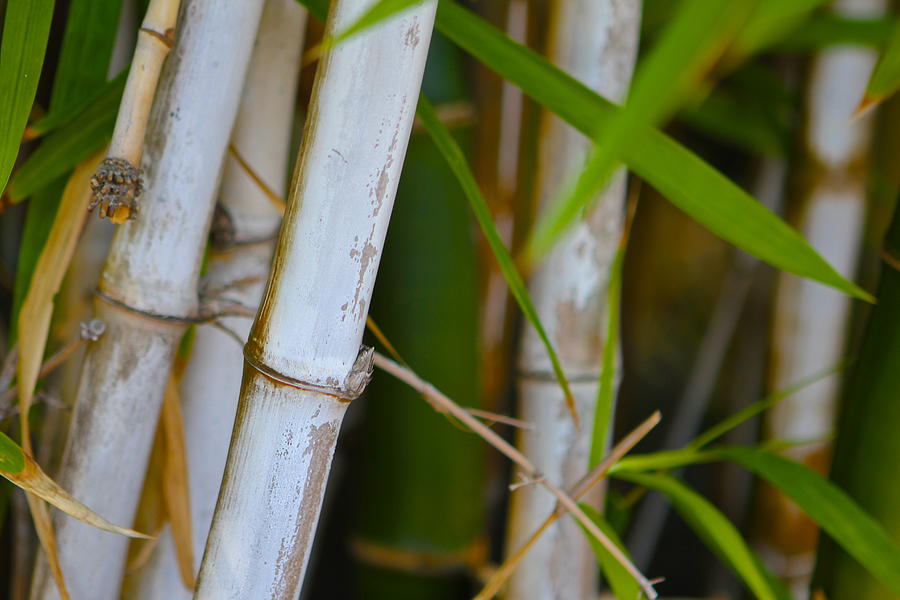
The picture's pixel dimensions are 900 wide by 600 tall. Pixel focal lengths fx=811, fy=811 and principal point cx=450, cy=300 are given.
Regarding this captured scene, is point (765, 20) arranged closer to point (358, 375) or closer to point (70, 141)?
point (358, 375)

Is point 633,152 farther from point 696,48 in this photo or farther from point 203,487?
point 203,487

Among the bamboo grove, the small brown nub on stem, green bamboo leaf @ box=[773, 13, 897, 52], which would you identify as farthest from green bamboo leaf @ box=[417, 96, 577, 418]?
green bamboo leaf @ box=[773, 13, 897, 52]

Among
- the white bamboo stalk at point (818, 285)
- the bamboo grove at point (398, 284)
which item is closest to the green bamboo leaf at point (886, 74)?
the bamboo grove at point (398, 284)

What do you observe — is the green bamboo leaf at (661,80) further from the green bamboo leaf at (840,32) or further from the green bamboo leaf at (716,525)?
the green bamboo leaf at (840,32)

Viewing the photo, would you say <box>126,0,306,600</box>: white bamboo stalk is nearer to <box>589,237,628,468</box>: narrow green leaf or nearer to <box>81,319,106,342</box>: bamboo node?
<box>81,319,106,342</box>: bamboo node

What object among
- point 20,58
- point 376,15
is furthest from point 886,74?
point 20,58

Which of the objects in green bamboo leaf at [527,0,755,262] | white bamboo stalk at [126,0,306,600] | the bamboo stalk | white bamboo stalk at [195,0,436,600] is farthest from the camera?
the bamboo stalk
